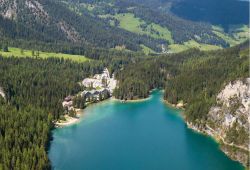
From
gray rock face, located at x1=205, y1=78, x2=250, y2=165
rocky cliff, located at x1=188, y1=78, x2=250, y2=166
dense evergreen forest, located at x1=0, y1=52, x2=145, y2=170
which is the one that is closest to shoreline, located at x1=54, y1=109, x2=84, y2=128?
dense evergreen forest, located at x1=0, y1=52, x2=145, y2=170

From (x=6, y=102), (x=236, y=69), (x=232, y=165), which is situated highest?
(x=236, y=69)

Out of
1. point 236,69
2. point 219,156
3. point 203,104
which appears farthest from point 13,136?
point 236,69

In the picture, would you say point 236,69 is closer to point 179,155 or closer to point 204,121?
point 204,121

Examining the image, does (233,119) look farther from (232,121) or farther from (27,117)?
(27,117)

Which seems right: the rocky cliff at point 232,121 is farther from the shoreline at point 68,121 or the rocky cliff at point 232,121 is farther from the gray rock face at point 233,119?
the shoreline at point 68,121

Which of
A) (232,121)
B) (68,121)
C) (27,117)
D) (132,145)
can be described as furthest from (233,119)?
(27,117)

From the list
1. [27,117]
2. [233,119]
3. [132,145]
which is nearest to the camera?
[132,145]

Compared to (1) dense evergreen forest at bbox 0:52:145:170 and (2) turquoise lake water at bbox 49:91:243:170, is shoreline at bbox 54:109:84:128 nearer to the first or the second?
(2) turquoise lake water at bbox 49:91:243:170
